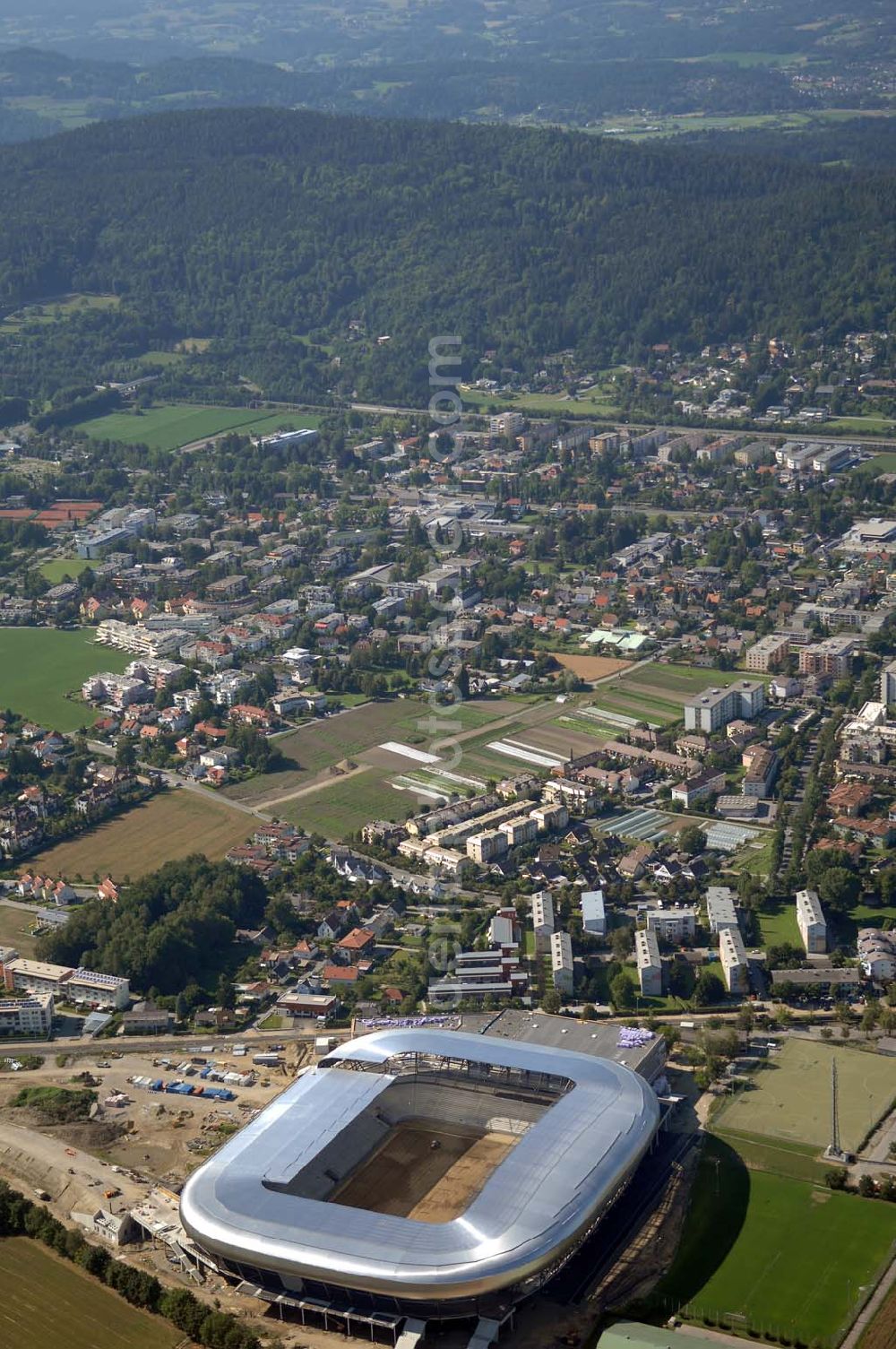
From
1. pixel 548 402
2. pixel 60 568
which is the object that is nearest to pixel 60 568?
pixel 60 568

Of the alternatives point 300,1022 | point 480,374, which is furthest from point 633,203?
point 300,1022

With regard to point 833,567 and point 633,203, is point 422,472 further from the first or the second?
point 633,203

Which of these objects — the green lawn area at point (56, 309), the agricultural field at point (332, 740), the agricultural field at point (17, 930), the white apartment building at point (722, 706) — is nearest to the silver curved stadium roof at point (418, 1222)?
the agricultural field at point (17, 930)

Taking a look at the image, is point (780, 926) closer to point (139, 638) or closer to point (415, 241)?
point (139, 638)

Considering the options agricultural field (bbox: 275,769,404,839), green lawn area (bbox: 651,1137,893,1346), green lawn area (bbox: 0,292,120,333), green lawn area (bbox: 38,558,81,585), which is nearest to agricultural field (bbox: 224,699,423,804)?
agricultural field (bbox: 275,769,404,839)

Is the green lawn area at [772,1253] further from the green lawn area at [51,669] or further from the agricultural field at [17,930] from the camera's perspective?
the green lawn area at [51,669]

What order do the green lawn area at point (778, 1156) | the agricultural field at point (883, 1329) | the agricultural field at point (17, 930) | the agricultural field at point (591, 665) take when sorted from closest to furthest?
the agricultural field at point (883, 1329), the green lawn area at point (778, 1156), the agricultural field at point (17, 930), the agricultural field at point (591, 665)
